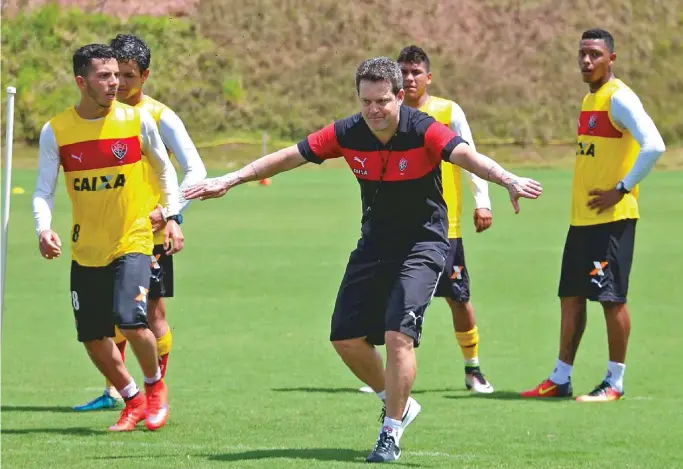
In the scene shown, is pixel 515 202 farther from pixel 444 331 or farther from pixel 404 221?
pixel 444 331

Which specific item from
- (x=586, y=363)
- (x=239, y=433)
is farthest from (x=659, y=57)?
(x=239, y=433)

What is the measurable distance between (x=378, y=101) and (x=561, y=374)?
324cm

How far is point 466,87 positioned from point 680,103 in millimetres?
7998

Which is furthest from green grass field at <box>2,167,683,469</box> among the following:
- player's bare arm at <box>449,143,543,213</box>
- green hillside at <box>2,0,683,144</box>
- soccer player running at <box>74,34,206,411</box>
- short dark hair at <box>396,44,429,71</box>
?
green hillside at <box>2,0,683,144</box>

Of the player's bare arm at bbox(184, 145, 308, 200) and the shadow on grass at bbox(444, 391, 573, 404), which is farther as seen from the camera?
the shadow on grass at bbox(444, 391, 573, 404)

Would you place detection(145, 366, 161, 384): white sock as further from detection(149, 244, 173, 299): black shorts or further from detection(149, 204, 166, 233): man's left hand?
detection(149, 244, 173, 299): black shorts

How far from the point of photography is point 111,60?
8.44 meters

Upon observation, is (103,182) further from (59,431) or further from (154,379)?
(59,431)

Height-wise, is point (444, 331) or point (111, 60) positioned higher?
point (111, 60)

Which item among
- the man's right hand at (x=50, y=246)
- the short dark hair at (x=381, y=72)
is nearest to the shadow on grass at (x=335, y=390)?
the man's right hand at (x=50, y=246)

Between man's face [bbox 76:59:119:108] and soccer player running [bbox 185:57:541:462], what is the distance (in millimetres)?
1216

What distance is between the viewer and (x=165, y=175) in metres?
8.86

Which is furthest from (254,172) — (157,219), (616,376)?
(616,376)

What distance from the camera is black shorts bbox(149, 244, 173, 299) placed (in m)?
9.69
